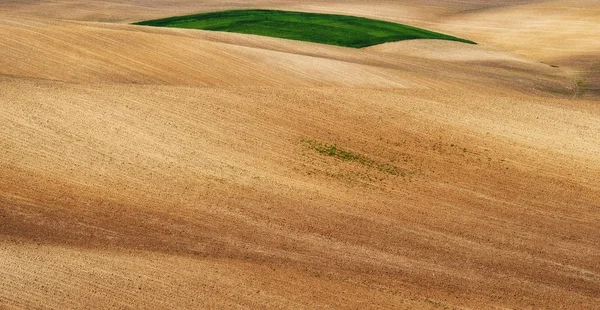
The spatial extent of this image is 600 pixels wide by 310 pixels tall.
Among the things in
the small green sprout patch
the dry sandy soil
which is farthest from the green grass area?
the small green sprout patch

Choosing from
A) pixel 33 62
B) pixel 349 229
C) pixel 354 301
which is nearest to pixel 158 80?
pixel 33 62

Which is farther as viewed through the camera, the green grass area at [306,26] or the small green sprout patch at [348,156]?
the green grass area at [306,26]

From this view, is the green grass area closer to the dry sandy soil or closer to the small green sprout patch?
the dry sandy soil

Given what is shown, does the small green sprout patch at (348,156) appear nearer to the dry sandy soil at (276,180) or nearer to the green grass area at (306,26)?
the dry sandy soil at (276,180)

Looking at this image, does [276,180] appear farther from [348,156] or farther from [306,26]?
[306,26]

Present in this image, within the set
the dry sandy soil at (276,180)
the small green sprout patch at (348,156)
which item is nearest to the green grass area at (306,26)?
the dry sandy soil at (276,180)

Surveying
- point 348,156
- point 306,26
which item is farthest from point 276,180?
point 306,26
